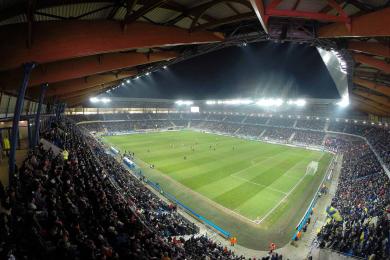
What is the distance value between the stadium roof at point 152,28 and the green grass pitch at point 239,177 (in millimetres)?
14955

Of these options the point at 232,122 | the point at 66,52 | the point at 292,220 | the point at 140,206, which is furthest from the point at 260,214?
the point at 232,122

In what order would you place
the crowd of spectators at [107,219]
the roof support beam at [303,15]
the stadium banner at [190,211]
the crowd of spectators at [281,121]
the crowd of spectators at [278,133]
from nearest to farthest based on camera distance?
the crowd of spectators at [107,219], the roof support beam at [303,15], the stadium banner at [190,211], the crowd of spectators at [278,133], the crowd of spectators at [281,121]

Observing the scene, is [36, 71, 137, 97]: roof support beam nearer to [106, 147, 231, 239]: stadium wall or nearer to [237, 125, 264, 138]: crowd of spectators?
[106, 147, 231, 239]: stadium wall

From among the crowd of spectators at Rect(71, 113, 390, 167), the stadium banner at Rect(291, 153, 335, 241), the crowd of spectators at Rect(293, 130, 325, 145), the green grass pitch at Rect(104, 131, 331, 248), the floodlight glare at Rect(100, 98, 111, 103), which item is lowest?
the stadium banner at Rect(291, 153, 335, 241)

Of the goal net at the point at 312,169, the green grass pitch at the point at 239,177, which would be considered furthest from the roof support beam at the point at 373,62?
the goal net at the point at 312,169

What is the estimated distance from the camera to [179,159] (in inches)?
1642

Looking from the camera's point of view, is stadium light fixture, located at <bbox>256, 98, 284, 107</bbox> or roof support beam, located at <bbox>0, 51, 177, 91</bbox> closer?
roof support beam, located at <bbox>0, 51, 177, 91</bbox>

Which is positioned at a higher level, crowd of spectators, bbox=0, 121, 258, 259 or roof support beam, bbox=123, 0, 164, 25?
roof support beam, bbox=123, 0, 164, 25

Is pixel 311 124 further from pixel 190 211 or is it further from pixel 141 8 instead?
pixel 141 8

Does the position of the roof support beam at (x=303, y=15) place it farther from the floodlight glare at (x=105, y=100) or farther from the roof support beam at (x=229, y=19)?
the floodlight glare at (x=105, y=100)

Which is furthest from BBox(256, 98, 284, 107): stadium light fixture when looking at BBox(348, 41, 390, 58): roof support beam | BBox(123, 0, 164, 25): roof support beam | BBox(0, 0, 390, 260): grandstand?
BBox(123, 0, 164, 25): roof support beam

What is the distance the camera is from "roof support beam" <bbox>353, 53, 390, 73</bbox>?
1212cm

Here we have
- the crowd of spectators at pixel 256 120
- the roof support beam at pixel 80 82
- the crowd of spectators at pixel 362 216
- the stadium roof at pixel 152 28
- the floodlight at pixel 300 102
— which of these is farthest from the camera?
the crowd of spectators at pixel 256 120

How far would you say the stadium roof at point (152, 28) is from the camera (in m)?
7.18
